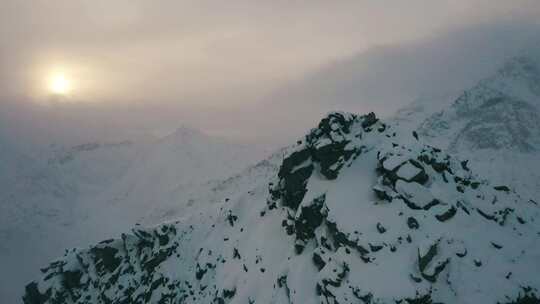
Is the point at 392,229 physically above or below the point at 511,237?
above

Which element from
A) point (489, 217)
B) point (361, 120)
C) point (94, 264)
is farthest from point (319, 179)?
point (94, 264)

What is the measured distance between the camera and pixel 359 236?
6028 centimetres

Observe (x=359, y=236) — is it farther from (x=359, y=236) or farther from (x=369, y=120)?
(x=369, y=120)

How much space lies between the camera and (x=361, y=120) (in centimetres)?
7900

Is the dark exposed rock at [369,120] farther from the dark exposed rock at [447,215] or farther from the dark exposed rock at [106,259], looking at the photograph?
the dark exposed rock at [106,259]

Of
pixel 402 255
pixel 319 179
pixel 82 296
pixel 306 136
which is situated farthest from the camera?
pixel 82 296

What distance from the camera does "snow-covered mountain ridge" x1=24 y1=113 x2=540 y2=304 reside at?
5450cm

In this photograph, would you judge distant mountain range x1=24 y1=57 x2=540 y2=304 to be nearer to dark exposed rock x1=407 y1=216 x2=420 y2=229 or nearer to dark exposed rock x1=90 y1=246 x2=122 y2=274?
dark exposed rock x1=407 y1=216 x2=420 y2=229

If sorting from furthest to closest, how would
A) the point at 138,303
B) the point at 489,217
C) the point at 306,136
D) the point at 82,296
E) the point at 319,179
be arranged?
the point at 82,296 < the point at 138,303 < the point at 306,136 < the point at 319,179 < the point at 489,217

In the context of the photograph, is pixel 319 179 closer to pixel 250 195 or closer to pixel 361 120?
pixel 361 120

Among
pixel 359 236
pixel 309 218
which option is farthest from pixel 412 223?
pixel 309 218

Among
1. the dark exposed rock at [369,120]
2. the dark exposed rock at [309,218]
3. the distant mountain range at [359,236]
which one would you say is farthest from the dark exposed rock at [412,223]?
the dark exposed rock at [369,120]

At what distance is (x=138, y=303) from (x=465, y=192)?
61764 mm

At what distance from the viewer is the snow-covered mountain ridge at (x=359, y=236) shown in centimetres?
5450
